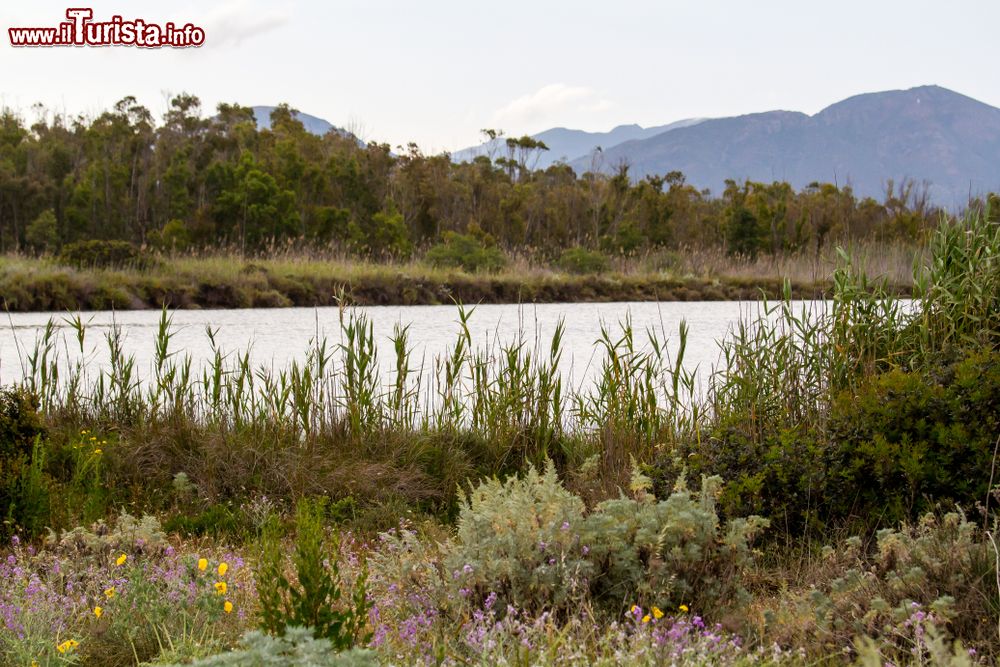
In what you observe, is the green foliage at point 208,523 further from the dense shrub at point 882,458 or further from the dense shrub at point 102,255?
the dense shrub at point 102,255

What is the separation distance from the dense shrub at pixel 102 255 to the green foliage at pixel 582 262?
9861 mm

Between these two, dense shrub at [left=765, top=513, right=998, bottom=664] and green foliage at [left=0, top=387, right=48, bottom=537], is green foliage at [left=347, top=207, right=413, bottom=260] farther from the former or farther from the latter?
dense shrub at [left=765, top=513, right=998, bottom=664]

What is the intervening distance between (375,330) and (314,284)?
21.0 ft

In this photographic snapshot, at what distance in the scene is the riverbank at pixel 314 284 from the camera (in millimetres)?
17250

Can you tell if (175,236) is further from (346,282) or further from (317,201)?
(346,282)

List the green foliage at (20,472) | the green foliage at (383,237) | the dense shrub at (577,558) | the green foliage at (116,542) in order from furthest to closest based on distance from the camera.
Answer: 1. the green foliage at (383,237)
2. the green foliage at (20,472)
3. the green foliage at (116,542)
4. the dense shrub at (577,558)

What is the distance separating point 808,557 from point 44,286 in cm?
1629

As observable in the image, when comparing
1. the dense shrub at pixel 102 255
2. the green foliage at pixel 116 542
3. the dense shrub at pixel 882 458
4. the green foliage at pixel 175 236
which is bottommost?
the green foliage at pixel 116 542

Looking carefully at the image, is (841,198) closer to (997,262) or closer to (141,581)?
(997,262)

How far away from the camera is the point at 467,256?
76.4 feet

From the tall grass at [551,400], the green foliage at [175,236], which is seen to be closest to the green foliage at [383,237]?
the green foliage at [175,236]

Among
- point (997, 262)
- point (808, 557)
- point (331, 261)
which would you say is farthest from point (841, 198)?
point (808, 557)

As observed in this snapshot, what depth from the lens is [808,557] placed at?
3.98 meters

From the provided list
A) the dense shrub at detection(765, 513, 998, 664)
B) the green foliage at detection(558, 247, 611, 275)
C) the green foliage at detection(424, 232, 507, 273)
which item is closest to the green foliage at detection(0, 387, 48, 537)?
the dense shrub at detection(765, 513, 998, 664)
